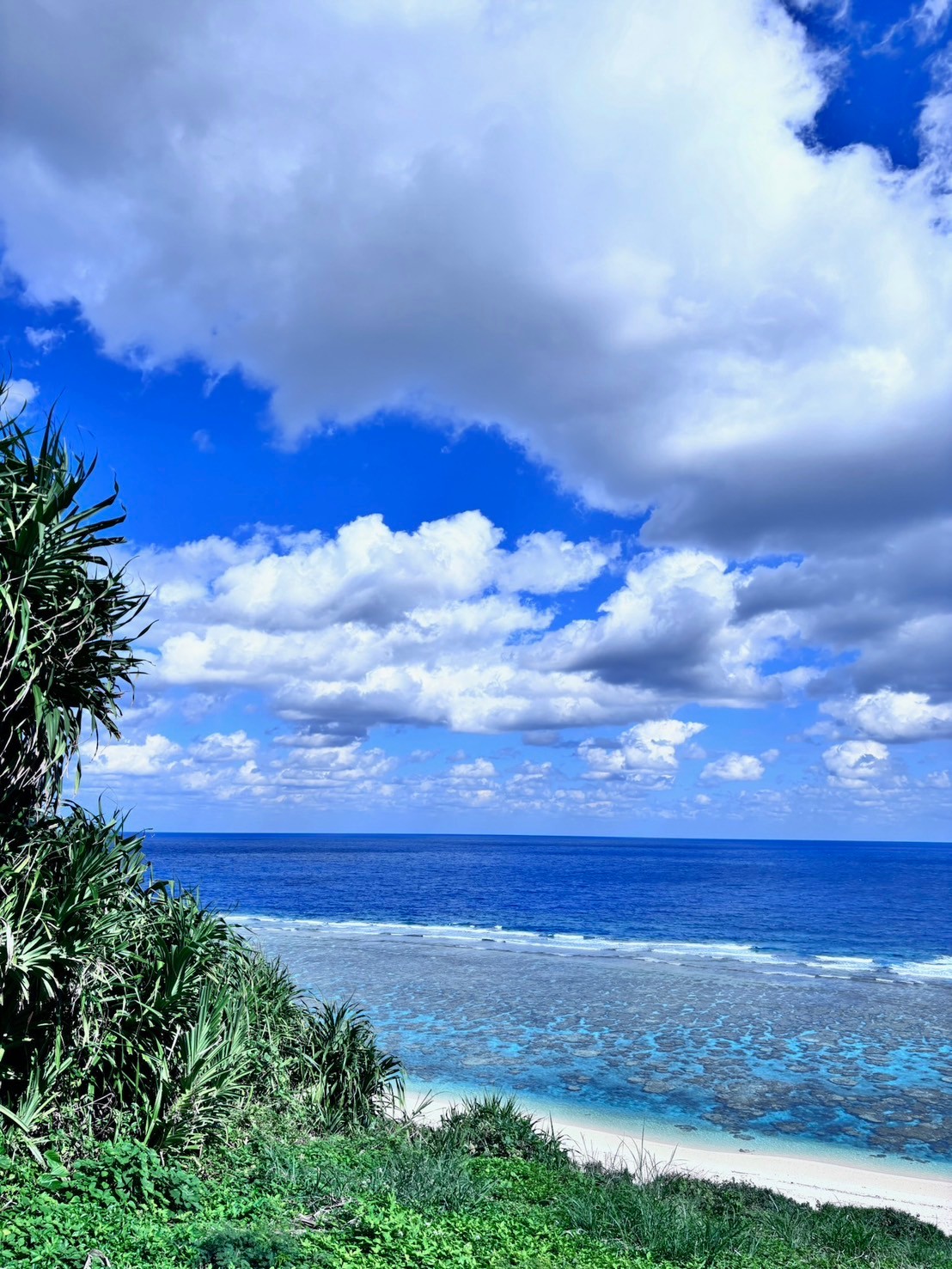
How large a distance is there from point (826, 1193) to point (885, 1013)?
20.0 meters

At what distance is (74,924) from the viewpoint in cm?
759

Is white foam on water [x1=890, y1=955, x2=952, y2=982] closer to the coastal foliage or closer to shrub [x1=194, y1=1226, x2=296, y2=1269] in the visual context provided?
the coastal foliage

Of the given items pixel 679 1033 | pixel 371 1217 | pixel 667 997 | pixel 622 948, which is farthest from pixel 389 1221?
pixel 622 948

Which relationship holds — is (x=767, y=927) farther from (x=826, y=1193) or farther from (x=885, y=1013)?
(x=826, y=1193)

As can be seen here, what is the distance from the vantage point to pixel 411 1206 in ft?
23.7

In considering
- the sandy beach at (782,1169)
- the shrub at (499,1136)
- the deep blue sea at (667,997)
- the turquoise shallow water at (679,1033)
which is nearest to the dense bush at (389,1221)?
the shrub at (499,1136)

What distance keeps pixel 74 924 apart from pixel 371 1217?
372cm

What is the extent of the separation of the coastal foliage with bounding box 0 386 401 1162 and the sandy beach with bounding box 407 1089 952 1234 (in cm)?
689

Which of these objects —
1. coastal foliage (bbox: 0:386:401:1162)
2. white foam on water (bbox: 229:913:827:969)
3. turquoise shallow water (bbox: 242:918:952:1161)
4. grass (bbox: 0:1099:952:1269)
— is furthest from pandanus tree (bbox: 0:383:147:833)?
white foam on water (bbox: 229:913:827:969)

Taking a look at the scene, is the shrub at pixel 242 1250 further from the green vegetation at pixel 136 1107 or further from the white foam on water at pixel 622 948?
the white foam on water at pixel 622 948

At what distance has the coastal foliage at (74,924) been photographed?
7.29m

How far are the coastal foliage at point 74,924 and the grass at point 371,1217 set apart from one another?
63 cm

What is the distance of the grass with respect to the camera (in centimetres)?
586

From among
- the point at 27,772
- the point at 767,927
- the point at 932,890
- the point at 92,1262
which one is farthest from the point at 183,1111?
the point at 932,890
